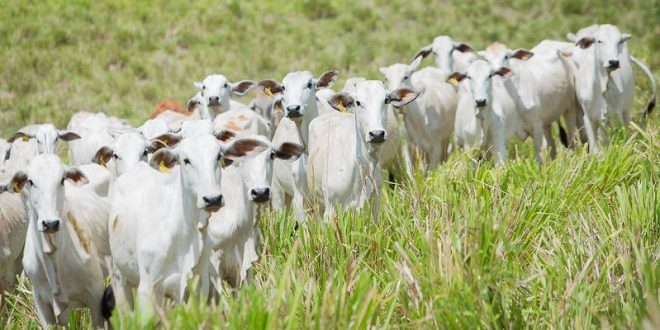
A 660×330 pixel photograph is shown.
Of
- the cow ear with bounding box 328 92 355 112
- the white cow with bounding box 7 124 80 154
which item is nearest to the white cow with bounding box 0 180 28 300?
the white cow with bounding box 7 124 80 154

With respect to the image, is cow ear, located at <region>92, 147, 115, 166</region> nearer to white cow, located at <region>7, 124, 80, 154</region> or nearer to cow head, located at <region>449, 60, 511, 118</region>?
white cow, located at <region>7, 124, 80, 154</region>

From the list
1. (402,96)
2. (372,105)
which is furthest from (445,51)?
(372,105)

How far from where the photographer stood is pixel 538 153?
1267 centimetres

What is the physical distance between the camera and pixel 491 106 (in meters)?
11.9

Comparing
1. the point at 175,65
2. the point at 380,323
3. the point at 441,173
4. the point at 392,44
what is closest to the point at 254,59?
the point at 175,65

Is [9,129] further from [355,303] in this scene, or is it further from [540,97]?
[355,303]

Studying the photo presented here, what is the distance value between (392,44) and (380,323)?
54.6ft

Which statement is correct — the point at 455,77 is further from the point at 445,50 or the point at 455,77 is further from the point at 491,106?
the point at 445,50

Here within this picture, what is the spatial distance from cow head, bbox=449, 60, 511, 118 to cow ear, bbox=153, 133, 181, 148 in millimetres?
4552

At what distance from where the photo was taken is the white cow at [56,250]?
6766 mm

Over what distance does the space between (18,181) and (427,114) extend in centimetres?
634

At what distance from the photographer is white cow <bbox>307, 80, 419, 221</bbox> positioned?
27.3 ft

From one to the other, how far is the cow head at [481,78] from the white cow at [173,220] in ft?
17.1

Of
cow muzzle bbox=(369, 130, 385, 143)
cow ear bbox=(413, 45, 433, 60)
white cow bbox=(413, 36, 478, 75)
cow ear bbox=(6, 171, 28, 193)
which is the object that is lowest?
white cow bbox=(413, 36, 478, 75)
